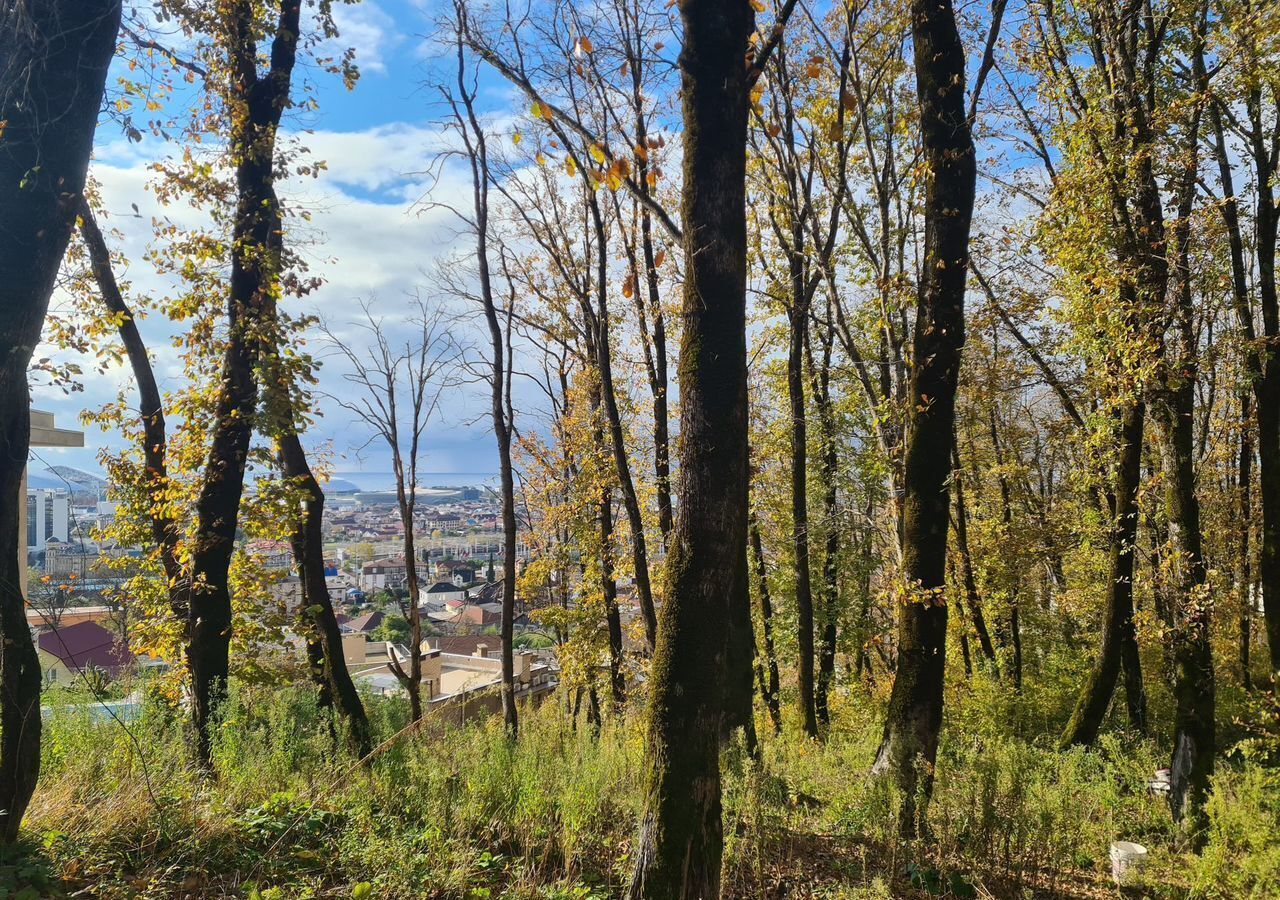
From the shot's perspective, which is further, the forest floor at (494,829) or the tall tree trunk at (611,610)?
the tall tree trunk at (611,610)

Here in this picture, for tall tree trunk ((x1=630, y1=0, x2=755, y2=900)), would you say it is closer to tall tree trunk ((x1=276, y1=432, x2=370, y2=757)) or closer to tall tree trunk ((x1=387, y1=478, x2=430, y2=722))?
tall tree trunk ((x1=276, y1=432, x2=370, y2=757))

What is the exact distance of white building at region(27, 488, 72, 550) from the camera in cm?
611

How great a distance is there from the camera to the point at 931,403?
5.62 metres

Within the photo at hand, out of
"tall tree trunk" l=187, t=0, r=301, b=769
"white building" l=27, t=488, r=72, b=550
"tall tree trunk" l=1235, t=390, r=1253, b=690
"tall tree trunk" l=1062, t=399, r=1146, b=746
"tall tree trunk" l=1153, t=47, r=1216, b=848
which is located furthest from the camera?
"tall tree trunk" l=1235, t=390, r=1253, b=690

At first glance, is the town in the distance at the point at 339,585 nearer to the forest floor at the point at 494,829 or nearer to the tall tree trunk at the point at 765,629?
the forest floor at the point at 494,829

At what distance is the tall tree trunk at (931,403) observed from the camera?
17.6ft

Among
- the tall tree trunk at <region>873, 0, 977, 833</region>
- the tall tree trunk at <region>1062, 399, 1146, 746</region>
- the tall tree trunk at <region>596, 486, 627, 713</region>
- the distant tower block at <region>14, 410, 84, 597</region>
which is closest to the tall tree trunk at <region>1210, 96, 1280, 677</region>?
the tall tree trunk at <region>1062, 399, 1146, 746</region>

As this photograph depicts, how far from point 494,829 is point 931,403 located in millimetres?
4733

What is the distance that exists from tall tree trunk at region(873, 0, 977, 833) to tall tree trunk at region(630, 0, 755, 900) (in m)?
2.46

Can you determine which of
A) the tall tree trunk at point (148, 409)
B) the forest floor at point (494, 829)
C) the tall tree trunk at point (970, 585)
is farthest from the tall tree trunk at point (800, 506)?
the tall tree trunk at point (148, 409)

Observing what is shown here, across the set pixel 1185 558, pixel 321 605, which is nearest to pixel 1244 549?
pixel 1185 558

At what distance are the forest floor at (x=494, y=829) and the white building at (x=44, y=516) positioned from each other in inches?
71.0

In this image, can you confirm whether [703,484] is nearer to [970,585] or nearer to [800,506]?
[800,506]

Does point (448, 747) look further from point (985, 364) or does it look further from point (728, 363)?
point (985, 364)
